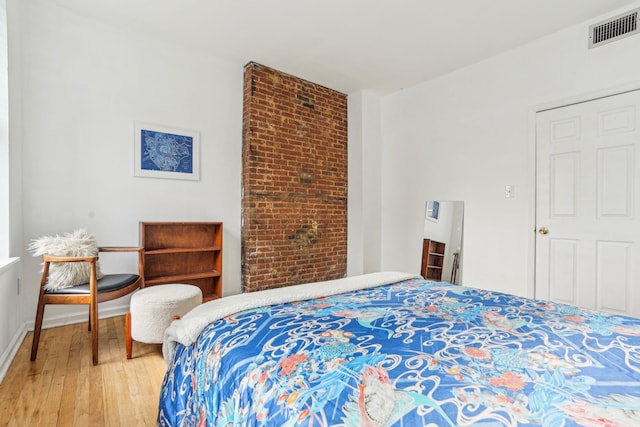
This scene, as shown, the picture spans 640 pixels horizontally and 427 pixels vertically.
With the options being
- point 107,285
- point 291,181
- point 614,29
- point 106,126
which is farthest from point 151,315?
point 614,29

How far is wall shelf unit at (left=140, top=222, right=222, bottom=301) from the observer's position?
125 inches

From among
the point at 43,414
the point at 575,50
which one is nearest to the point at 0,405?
the point at 43,414

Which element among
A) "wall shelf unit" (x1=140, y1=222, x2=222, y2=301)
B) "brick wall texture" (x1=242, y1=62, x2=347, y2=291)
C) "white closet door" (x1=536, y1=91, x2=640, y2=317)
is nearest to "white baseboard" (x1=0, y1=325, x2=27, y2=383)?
"wall shelf unit" (x1=140, y1=222, x2=222, y2=301)

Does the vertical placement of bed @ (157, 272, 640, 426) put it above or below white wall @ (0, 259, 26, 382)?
above

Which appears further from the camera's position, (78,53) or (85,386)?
(78,53)

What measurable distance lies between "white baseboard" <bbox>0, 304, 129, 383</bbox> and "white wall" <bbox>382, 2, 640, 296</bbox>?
314 cm

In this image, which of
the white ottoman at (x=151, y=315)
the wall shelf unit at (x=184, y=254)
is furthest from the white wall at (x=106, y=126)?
the white ottoman at (x=151, y=315)

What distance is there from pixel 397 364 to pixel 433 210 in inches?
132

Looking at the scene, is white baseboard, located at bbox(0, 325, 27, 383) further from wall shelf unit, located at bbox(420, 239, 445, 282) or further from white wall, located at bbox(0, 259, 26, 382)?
wall shelf unit, located at bbox(420, 239, 445, 282)

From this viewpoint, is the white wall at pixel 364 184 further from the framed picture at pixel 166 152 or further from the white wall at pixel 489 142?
the framed picture at pixel 166 152

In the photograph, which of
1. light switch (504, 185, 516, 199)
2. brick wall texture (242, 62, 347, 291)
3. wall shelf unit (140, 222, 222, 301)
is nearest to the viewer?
wall shelf unit (140, 222, 222, 301)

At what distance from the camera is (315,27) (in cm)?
306

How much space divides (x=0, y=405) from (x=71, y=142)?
6.66 feet

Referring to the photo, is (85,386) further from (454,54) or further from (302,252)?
(454,54)
